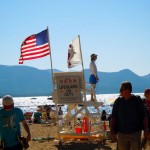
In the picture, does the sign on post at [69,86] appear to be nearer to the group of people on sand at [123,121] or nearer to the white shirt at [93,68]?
the white shirt at [93,68]

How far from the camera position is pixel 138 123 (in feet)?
23.3

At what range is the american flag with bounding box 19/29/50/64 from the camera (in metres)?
14.2

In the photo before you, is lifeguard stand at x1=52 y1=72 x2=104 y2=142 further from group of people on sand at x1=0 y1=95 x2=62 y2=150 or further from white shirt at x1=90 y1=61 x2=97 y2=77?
group of people on sand at x1=0 y1=95 x2=62 y2=150

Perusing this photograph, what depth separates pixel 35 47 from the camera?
563 inches

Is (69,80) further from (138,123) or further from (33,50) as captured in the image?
(138,123)

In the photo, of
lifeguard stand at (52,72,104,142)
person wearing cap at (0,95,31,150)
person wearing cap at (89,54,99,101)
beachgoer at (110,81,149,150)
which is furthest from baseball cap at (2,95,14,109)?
person wearing cap at (89,54,99,101)

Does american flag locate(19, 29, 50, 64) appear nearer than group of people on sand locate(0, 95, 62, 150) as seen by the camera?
No

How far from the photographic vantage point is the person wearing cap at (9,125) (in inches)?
276

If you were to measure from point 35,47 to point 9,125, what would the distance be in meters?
7.48

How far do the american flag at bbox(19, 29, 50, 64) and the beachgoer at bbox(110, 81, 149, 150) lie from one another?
7.33 meters

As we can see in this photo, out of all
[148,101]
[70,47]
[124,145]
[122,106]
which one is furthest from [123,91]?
[70,47]

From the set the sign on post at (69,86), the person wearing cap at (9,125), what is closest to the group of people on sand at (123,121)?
→ the person wearing cap at (9,125)

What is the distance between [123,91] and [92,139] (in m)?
6.88

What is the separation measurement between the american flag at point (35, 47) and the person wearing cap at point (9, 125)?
7209 mm
